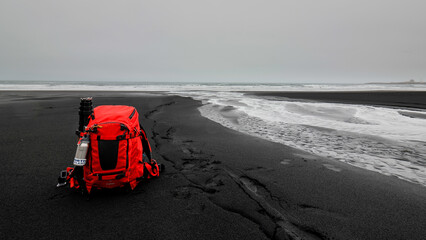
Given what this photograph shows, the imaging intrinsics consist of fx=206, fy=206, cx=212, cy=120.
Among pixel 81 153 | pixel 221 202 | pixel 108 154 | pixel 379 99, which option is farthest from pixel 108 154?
pixel 379 99

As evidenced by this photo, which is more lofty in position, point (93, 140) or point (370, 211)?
point (93, 140)

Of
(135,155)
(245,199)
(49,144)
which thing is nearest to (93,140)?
(135,155)

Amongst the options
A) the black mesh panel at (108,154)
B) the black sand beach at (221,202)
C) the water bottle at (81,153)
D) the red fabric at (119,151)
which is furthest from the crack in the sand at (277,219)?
the water bottle at (81,153)

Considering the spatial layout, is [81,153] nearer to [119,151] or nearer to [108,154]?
[108,154]

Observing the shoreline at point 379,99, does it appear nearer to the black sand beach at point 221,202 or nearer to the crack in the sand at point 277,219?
the black sand beach at point 221,202

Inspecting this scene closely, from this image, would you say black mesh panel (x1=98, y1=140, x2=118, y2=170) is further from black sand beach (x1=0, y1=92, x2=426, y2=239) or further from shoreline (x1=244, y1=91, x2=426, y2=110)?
shoreline (x1=244, y1=91, x2=426, y2=110)

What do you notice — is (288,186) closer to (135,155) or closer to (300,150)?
(300,150)

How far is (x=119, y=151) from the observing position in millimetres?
3211

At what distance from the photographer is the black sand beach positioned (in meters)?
2.58

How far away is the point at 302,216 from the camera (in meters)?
2.87

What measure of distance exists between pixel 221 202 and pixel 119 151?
1773 millimetres

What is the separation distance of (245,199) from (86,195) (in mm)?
2559

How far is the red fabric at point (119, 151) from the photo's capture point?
3143 millimetres

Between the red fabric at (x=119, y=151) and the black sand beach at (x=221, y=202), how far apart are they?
0.91 ft
